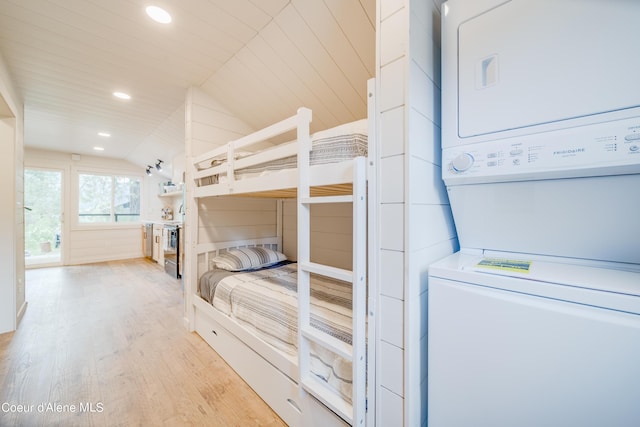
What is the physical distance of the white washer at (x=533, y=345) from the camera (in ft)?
1.84

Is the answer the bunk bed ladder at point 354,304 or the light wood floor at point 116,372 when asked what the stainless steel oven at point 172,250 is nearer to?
the light wood floor at point 116,372

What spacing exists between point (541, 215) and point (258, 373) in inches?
65.6

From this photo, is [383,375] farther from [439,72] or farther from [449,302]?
[439,72]

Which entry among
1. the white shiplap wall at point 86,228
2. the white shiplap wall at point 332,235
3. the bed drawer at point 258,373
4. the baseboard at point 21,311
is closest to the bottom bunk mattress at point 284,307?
the bed drawer at point 258,373

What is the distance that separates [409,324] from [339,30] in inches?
63.0

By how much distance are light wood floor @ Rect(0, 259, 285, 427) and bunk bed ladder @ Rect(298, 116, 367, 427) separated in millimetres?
529

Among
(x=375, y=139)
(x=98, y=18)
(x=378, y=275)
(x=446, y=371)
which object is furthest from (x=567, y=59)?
(x=98, y=18)

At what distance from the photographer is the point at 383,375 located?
0.90 metres

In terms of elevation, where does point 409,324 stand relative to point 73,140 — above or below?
below

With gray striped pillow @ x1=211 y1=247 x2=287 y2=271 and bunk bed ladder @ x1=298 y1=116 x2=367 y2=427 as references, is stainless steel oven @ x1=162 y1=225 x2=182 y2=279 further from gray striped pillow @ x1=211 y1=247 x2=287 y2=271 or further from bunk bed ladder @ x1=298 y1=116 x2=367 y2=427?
bunk bed ladder @ x1=298 y1=116 x2=367 y2=427

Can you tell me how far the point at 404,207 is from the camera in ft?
2.77

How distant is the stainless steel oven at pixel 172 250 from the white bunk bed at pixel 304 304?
2375 millimetres

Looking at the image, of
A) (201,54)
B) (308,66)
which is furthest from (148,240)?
(308,66)

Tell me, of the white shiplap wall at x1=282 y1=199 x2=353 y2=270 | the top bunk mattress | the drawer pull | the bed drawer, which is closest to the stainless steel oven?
the bed drawer
